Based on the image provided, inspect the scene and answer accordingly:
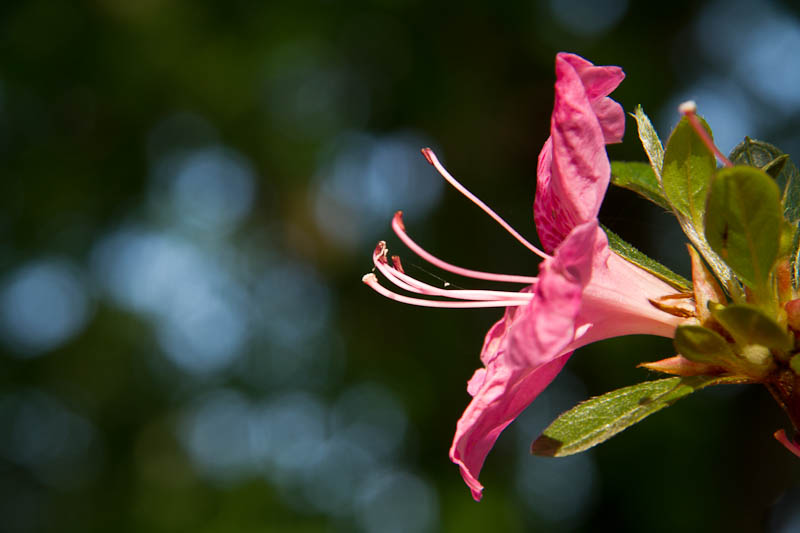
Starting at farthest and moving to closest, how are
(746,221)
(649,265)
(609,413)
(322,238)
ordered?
1. (322,238)
2. (649,265)
3. (609,413)
4. (746,221)

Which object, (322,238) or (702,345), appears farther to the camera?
(322,238)

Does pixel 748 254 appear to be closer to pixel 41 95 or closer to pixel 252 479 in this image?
pixel 252 479

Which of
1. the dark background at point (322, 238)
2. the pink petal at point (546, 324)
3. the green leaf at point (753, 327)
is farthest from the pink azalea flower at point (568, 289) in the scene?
the dark background at point (322, 238)

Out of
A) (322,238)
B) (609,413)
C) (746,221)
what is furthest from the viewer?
(322,238)

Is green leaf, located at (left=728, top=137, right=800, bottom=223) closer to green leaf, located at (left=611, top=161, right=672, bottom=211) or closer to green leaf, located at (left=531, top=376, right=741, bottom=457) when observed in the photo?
green leaf, located at (left=611, top=161, right=672, bottom=211)

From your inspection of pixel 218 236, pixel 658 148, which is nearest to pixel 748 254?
pixel 658 148

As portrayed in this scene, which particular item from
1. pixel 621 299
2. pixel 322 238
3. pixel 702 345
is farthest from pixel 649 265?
pixel 322 238

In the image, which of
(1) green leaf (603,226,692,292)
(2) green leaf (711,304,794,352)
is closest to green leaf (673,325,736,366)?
(2) green leaf (711,304,794,352)

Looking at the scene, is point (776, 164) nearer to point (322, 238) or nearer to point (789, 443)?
point (789, 443)

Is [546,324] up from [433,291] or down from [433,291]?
up
